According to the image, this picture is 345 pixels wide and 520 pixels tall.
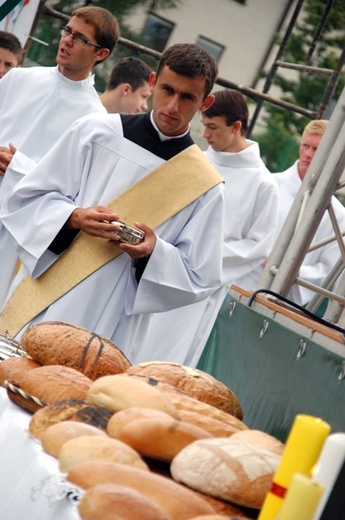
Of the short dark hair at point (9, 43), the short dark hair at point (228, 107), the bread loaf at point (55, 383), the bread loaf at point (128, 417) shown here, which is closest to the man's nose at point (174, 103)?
the bread loaf at point (55, 383)

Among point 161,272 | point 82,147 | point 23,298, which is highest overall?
point 82,147

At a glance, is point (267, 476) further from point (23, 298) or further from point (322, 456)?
point (23, 298)

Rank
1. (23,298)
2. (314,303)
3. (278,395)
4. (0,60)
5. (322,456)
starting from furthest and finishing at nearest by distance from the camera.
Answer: (0,60), (314,303), (23,298), (278,395), (322,456)

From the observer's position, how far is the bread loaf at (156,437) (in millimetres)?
2328

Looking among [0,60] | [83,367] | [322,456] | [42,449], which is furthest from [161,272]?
[0,60]

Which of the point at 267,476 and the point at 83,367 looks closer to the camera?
the point at 267,476

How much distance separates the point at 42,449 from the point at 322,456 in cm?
90

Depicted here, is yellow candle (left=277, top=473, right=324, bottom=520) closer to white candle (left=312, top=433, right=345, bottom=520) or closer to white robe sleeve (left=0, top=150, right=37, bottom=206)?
white candle (left=312, top=433, right=345, bottom=520)

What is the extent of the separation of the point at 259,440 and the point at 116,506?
0.64 metres

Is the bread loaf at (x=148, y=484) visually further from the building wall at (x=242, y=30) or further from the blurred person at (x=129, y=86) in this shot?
the building wall at (x=242, y=30)

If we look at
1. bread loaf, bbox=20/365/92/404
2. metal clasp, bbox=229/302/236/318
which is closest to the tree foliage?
metal clasp, bbox=229/302/236/318

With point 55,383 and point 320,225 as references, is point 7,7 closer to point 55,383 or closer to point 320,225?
point 320,225

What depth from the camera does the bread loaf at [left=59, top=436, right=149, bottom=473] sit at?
2.22 meters

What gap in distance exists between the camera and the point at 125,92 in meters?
8.29
